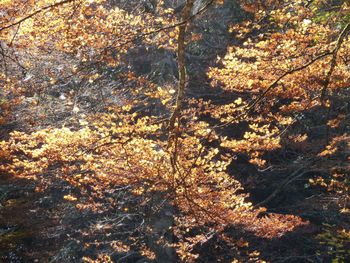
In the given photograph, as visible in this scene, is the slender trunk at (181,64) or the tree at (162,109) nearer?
the slender trunk at (181,64)

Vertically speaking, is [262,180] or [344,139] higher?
[262,180]

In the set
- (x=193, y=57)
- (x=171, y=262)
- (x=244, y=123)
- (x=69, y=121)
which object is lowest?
(x=171, y=262)

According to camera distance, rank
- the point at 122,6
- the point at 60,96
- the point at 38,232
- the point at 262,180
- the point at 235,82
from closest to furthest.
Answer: the point at 235,82
the point at 38,232
the point at 60,96
the point at 262,180
the point at 122,6

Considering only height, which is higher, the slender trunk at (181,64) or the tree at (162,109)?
the tree at (162,109)

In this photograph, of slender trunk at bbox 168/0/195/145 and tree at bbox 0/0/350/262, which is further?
tree at bbox 0/0/350/262

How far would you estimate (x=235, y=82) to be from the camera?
8.43 metres

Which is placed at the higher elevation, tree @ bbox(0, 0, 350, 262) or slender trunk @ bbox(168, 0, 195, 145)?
tree @ bbox(0, 0, 350, 262)

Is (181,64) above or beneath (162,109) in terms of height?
beneath

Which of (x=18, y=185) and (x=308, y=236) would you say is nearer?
(x=18, y=185)

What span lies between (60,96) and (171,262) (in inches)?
252

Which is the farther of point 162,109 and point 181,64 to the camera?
point 162,109

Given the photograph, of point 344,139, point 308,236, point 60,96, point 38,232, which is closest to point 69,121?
point 60,96

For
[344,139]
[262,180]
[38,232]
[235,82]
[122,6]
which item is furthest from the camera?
[122,6]

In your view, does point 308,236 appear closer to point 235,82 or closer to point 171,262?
point 171,262
